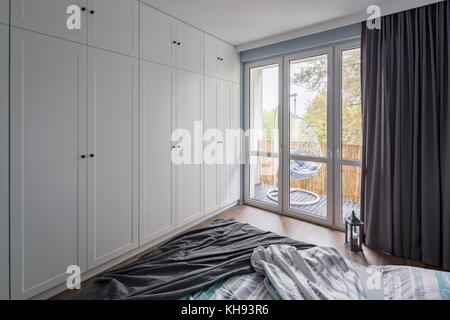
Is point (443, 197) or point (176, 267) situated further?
point (443, 197)

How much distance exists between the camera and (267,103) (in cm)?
392

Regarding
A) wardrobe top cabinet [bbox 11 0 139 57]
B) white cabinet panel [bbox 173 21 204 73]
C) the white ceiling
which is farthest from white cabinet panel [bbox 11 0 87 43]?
white cabinet panel [bbox 173 21 204 73]

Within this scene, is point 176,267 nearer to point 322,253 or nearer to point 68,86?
point 322,253

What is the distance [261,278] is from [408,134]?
2.26 meters

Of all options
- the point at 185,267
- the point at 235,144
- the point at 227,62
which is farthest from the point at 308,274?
the point at 227,62

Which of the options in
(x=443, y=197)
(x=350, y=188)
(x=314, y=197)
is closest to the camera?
(x=443, y=197)

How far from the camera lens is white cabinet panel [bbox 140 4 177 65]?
8.20 ft

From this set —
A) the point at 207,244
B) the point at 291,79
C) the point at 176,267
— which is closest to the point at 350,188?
the point at 291,79

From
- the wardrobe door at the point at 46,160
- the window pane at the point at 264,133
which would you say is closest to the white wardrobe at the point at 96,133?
the wardrobe door at the point at 46,160

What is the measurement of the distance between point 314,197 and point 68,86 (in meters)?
3.23

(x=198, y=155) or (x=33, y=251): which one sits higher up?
(x=198, y=155)

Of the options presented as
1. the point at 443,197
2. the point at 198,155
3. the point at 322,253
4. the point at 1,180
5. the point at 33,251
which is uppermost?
the point at 198,155

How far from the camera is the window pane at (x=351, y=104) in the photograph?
9.75ft

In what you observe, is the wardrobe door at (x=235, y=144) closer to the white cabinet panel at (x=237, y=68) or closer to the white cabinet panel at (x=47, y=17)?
the white cabinet panel at (x=237, y=68)
